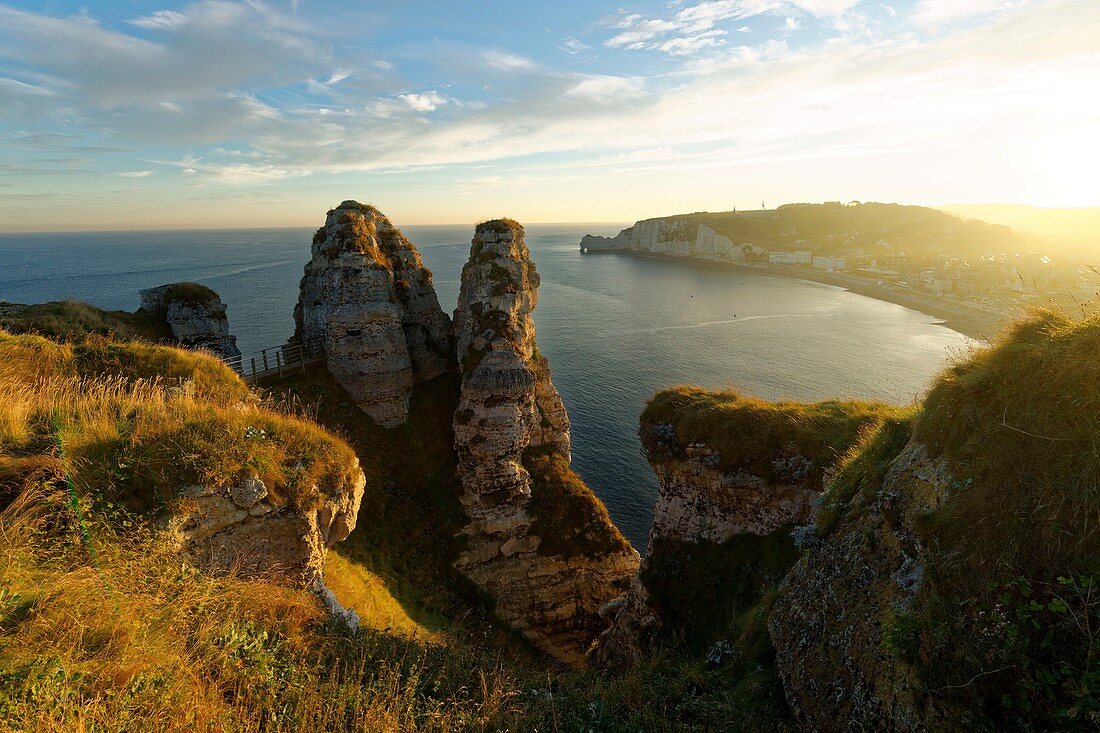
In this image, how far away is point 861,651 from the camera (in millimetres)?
6887

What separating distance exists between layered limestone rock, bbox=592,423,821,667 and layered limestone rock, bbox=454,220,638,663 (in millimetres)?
4539

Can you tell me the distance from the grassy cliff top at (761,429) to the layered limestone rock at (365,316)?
1630 cm

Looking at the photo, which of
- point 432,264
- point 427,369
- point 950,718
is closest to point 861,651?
point 950,718

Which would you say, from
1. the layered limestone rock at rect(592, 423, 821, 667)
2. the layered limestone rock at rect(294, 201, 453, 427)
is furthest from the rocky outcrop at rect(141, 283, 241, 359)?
the layered limestone rock at rect(592, 423, 821, 667)

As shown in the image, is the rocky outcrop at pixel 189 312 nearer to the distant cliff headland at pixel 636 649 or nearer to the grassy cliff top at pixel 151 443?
the distant cliff headland at pixel 636 649

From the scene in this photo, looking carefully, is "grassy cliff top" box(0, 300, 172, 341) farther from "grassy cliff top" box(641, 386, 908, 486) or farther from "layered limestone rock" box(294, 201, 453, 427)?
"grassy cliff top" box(641, 386, 908, 486)

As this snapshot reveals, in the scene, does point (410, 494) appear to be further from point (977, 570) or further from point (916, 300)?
point (916, 300)

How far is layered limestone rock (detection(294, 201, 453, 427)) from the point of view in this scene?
28422 mm

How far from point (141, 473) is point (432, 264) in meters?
184

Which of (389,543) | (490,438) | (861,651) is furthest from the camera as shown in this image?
(490,438)

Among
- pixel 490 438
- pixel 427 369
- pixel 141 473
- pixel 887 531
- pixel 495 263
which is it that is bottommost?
pixel 490 438

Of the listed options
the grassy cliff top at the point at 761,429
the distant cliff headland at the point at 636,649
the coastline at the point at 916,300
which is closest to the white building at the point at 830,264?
the coastline at the point at 916,300

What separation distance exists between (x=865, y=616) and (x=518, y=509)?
21640 millimetres

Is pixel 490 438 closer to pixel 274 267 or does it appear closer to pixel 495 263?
pixel 495 263
